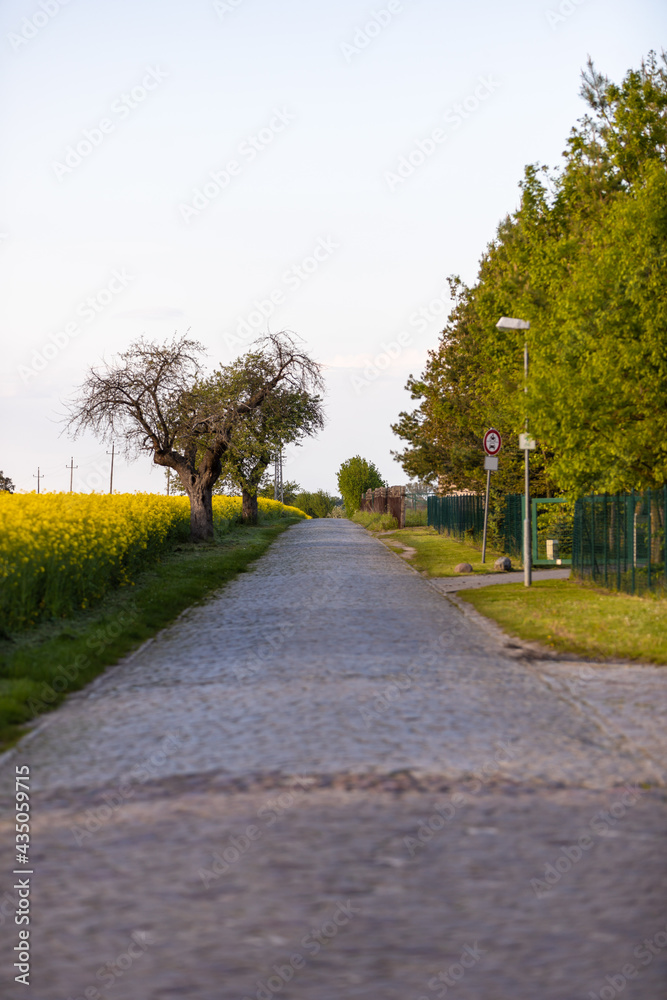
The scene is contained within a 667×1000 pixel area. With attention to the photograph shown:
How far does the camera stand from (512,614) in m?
15.2

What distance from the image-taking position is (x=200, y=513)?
35.0 meters

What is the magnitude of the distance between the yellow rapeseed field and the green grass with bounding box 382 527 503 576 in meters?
7.44

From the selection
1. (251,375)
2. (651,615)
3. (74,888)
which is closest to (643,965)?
(74,888)

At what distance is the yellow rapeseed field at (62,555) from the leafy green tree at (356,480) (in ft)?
247

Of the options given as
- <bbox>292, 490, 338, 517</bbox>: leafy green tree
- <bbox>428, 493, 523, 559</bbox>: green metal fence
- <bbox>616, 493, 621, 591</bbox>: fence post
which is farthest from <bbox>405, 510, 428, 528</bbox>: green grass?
<bbox>292, 490, 338, 517</bbox>: leafy green tree

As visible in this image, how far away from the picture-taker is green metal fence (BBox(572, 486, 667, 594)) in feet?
54.6

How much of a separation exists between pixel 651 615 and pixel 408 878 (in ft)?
33.7

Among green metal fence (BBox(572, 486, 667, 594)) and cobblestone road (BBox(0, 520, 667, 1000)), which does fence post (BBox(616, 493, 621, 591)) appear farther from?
cobblestone road (BBox(0, 520, 667, 1000))

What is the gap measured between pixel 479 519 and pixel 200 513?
9.52 metres

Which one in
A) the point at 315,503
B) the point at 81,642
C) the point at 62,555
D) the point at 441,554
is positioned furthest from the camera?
the point at 315,503

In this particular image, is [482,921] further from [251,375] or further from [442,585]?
[251,375]

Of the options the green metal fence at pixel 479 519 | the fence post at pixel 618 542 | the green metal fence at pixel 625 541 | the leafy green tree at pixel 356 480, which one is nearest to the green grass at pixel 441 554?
the green metal fence at pixel 479 519

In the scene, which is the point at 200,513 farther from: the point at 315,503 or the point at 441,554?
the point at 315,503

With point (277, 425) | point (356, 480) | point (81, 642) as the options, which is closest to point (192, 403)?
point (277, 425)
